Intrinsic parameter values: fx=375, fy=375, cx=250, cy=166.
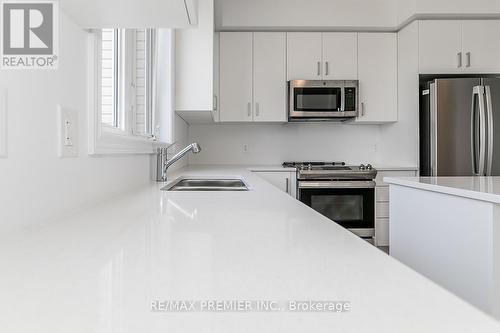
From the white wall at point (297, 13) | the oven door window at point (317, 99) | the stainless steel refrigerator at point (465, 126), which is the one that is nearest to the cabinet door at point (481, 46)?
the stainless steel refrigerator at point (465, 126)

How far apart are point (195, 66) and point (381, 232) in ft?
6.96

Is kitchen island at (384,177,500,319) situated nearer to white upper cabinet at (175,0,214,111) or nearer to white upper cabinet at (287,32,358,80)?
white upper cabinet at (175,0,214,111)

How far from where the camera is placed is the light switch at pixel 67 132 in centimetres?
86

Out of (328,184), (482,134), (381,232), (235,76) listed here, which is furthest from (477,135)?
(235,76)

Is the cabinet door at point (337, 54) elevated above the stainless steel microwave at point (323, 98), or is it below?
above

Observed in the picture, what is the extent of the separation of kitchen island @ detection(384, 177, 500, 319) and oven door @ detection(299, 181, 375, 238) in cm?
125

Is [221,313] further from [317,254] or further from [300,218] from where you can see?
[300,218]

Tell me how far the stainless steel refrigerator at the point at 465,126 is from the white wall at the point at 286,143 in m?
0.79

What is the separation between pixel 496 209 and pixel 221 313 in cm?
129

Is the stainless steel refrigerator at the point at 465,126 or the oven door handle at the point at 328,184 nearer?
the stainless steel refrigerator at the point at 465,126

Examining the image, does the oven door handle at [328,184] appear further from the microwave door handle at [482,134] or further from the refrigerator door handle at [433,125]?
the microwave door handle at [482,134]

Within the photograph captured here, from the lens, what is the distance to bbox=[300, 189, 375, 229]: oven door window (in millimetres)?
3193

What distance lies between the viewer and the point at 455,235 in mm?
1482

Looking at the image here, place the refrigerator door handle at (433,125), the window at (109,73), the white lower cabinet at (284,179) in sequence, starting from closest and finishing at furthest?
the window at (109,73)
the refrigerator door handle at (433,125)
the white lower cabinet at (284,179)
